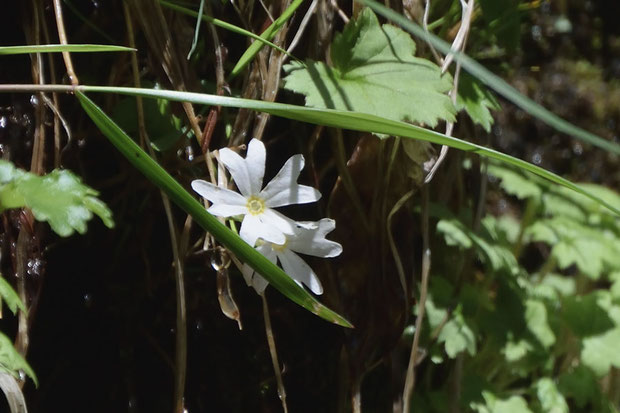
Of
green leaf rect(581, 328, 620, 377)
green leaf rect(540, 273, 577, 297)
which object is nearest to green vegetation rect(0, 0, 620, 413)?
green leaf rect(581, 328, 620, 377)

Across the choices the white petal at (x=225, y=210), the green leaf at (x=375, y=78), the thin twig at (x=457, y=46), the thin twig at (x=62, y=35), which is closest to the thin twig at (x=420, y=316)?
the thin twig at (x=457, y=46)

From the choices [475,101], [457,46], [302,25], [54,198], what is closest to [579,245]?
[475,101]

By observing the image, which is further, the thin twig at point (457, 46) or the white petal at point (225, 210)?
the thin twig at point (457, 46)

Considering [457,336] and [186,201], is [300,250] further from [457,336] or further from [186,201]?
[457,336]

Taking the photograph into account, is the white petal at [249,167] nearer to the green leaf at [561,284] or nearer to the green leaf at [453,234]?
the green leaf at [453,234]

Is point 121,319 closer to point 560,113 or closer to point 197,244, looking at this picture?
point 197,244
